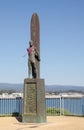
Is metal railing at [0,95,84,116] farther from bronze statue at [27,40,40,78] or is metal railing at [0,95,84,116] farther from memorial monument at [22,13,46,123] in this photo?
bronze statue at [27,40,40,78]

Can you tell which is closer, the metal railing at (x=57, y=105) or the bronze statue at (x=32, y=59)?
the bronze statue at (x=32, y=59)

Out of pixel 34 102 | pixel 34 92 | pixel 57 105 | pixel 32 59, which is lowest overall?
pixel 57 105

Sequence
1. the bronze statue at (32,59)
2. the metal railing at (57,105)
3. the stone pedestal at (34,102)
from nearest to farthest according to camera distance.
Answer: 1. the stone pedestal at (34,102)
2. the bronze statue at (32,59)
3. the metal railing at (57,105)

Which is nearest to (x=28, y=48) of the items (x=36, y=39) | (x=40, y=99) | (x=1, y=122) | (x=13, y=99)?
(x=36, y=39)

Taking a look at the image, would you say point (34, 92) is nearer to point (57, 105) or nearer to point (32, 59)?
point (32, 59)

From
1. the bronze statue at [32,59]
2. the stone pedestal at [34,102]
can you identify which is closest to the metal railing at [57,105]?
the stone pedestal at [34,102]

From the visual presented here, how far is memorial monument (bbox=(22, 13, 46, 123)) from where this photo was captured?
17.8 meters

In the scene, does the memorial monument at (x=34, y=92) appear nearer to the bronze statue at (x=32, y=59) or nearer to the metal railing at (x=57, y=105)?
the bronze statue at (x=32, y=59)

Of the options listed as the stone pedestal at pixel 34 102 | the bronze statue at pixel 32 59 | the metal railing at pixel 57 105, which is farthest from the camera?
the metal railing at pixel 57 105

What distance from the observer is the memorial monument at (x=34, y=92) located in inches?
703

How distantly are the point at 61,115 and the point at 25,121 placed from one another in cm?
421

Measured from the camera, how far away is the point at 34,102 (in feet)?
59.0

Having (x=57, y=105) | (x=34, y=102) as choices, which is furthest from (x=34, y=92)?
(x=57, y=105)

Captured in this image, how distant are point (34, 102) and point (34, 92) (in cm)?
42
